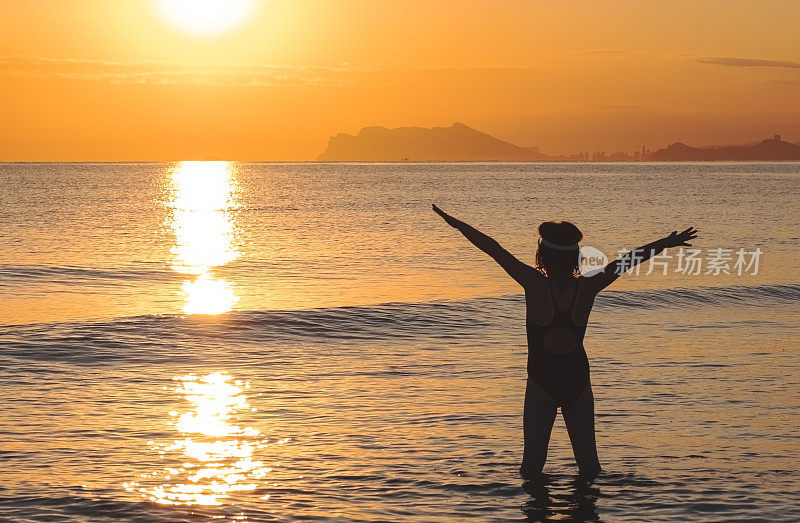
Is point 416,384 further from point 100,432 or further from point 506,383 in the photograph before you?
point 100,432

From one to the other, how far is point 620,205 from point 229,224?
3836 centimetres

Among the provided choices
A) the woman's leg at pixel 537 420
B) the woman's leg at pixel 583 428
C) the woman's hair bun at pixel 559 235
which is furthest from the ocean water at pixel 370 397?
the woman's hair bun at pixel 559 235

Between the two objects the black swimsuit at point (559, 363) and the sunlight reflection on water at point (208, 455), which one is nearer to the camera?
the black swimsuit at point (559, 363)

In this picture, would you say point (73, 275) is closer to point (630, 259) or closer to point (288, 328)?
point (288, 328)

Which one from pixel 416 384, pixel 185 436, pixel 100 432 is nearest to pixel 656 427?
pixel 416 384

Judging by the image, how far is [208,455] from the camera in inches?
429

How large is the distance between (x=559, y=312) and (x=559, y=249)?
20.4 inches

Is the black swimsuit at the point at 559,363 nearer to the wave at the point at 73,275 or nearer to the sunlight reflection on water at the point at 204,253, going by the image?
the sunlight reflection on water at the point at 204,253

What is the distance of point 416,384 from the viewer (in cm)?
1488

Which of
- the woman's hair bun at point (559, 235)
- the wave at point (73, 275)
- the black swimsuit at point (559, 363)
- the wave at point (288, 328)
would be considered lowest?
the black swimsuit at point (559, 363)

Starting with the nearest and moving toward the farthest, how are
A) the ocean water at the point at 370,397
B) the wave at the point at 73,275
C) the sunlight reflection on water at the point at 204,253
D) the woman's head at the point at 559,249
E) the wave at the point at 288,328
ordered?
the woman's head at the point at 559,249, the ocean water at the point at 370,397, the wave at the point at 288,328, the sunlight reflection on water at the point at 204,253, the wave at the point at 73,275

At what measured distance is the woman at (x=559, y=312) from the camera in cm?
830

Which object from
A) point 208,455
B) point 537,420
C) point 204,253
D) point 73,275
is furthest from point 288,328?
point 204,253

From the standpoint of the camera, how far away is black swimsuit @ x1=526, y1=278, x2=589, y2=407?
333 inches
